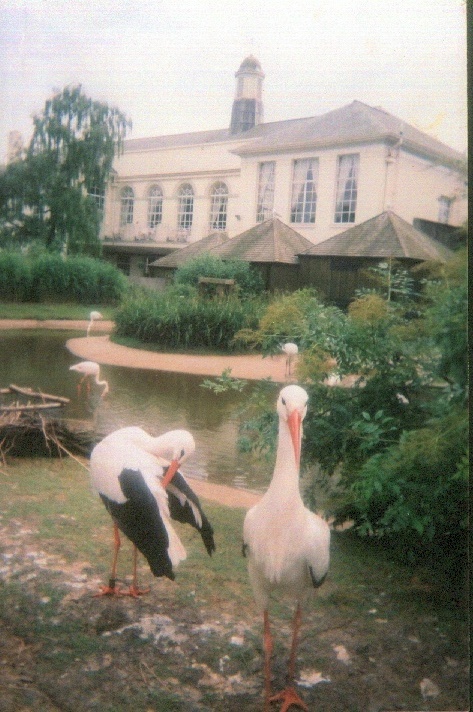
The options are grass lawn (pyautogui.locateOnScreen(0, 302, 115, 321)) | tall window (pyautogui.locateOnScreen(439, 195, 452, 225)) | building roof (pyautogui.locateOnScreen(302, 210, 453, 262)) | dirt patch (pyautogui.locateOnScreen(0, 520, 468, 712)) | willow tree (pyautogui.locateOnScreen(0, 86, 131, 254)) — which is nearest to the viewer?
dirt patch (pyautogui.locateOnScreen(0, 520, 468, 712))

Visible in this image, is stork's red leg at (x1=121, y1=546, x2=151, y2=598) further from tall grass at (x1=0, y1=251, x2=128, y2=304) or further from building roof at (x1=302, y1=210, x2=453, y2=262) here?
building roof at (x1=302, y1=210, x2=453, y2=262)

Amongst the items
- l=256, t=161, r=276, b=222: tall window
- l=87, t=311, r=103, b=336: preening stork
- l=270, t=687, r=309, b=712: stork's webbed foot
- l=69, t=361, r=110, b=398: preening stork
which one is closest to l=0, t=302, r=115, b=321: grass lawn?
l=87, t=311, r=103, b=336: preening stork

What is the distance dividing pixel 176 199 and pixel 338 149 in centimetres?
40

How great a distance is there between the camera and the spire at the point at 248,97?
1.32 meters

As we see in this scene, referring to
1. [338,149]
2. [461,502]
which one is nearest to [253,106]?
[338,149]

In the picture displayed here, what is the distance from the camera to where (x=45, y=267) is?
4.80 ft

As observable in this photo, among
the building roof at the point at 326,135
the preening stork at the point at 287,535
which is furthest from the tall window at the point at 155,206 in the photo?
the preening stork at the point at 287,535

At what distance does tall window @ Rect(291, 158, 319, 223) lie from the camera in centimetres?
133

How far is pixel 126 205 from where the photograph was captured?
145 cm

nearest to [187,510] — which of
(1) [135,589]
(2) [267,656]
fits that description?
(1) [135,589]

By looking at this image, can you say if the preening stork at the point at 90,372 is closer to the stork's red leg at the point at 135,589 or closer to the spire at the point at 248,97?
the stork's red leg at the point at 135,589

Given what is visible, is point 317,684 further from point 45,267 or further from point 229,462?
point 45,267

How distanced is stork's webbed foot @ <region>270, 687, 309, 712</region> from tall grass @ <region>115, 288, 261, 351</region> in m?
0.73

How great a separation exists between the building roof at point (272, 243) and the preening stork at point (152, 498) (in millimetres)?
432
